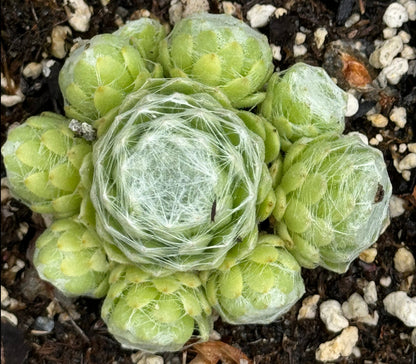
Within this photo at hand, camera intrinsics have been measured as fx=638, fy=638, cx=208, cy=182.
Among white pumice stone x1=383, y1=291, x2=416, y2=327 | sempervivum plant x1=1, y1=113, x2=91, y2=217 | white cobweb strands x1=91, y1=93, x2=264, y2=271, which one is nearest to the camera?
white cobweb strands x1=91, y1=93, x2=264, y2=271

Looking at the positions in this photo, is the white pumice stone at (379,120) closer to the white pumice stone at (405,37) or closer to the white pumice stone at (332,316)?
the white pumice stone at (405,37)

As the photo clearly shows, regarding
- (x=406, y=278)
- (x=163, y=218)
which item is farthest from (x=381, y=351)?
(x=163, y=218)

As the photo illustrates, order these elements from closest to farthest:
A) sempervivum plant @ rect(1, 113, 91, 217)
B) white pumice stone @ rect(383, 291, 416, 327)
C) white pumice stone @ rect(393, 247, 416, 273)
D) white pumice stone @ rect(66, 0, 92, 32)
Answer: sempervivum plant @ rect(1, 113, 91, 217), white pumice stone @ rect(383, 291, 416, 327), white pumice stone @ rect(393, 247, 416, 273), white pumice stone @ rect(66, 0, 92, 32)

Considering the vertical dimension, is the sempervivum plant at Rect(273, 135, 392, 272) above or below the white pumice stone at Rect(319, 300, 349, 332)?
above

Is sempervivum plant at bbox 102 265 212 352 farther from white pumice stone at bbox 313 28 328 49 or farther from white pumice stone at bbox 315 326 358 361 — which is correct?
white pumice stone at bbox 313 28 328 49

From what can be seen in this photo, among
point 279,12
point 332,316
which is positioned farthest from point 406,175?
point 279,12

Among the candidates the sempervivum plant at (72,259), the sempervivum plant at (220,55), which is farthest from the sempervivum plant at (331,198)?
the sempervivum plant at (72,259)

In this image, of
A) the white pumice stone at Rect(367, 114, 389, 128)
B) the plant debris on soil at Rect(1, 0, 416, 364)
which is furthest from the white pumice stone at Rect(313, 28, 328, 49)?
the white pumice stone at Rect(367, 114, 389, 128)

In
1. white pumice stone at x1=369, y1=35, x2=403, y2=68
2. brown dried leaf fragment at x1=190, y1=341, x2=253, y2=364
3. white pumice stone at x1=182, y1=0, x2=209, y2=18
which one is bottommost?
brown dried leaf fragment at x1=190, y1=341, x2=253, y2=364
